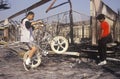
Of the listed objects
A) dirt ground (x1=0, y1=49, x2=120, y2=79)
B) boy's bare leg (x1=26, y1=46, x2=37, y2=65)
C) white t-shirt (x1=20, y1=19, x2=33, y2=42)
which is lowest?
dirt ground (x1=0, y1=49, x2=120, y2=79)

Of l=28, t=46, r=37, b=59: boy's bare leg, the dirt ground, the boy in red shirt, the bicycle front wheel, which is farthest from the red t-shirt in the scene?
l=28, t=46, r=37, b=59: boy's bare leg

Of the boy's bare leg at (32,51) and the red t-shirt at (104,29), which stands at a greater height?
the red t-shirt at (104,29)

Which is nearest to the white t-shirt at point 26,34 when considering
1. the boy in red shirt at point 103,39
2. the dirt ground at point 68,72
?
the dirt ground at point 68,72

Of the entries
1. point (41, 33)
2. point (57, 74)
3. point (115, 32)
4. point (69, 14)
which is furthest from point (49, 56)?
point (57, 74)

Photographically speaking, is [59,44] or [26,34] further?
[59,44]

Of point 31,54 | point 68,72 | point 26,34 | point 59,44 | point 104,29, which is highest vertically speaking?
point 104,29

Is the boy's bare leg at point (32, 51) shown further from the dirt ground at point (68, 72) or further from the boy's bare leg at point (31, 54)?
the dirt ground at point (68, 72)

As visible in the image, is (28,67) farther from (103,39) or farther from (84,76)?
(103,39)

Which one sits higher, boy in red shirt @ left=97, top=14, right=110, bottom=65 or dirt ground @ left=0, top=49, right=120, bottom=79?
boy in red shirt @ left=97, top=14, right=110, bottom=65

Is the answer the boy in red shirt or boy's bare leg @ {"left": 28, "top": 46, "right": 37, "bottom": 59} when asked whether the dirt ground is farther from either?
boy's bare leg @ {"left": 28, "top": 46, "right": 37, "bottom": 59}

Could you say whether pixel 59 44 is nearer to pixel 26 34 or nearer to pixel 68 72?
pixel 26 34

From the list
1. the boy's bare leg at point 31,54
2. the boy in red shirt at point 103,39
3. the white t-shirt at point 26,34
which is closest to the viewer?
the boy's bare leg at point 31,54

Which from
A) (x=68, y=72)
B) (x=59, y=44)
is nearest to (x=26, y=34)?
(x=68, y=72)

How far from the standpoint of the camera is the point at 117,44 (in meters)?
10.1
